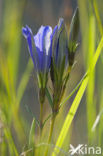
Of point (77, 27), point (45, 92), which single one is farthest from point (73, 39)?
point (45, 92)

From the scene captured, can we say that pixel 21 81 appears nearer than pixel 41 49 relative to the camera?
No

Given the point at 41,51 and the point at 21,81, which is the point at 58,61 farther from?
the point at 21,81

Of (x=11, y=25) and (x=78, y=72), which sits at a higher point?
(x=11, y=25)

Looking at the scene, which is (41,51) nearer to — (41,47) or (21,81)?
(41,47)

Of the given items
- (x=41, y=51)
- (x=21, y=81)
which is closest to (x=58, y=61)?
(x=41, y=51)

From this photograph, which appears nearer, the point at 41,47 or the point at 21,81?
the point at 41,47

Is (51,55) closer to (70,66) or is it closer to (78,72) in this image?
(70,66)

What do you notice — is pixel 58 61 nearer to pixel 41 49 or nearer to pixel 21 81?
pixel 41 49

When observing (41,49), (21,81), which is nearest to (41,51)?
(41,49)
